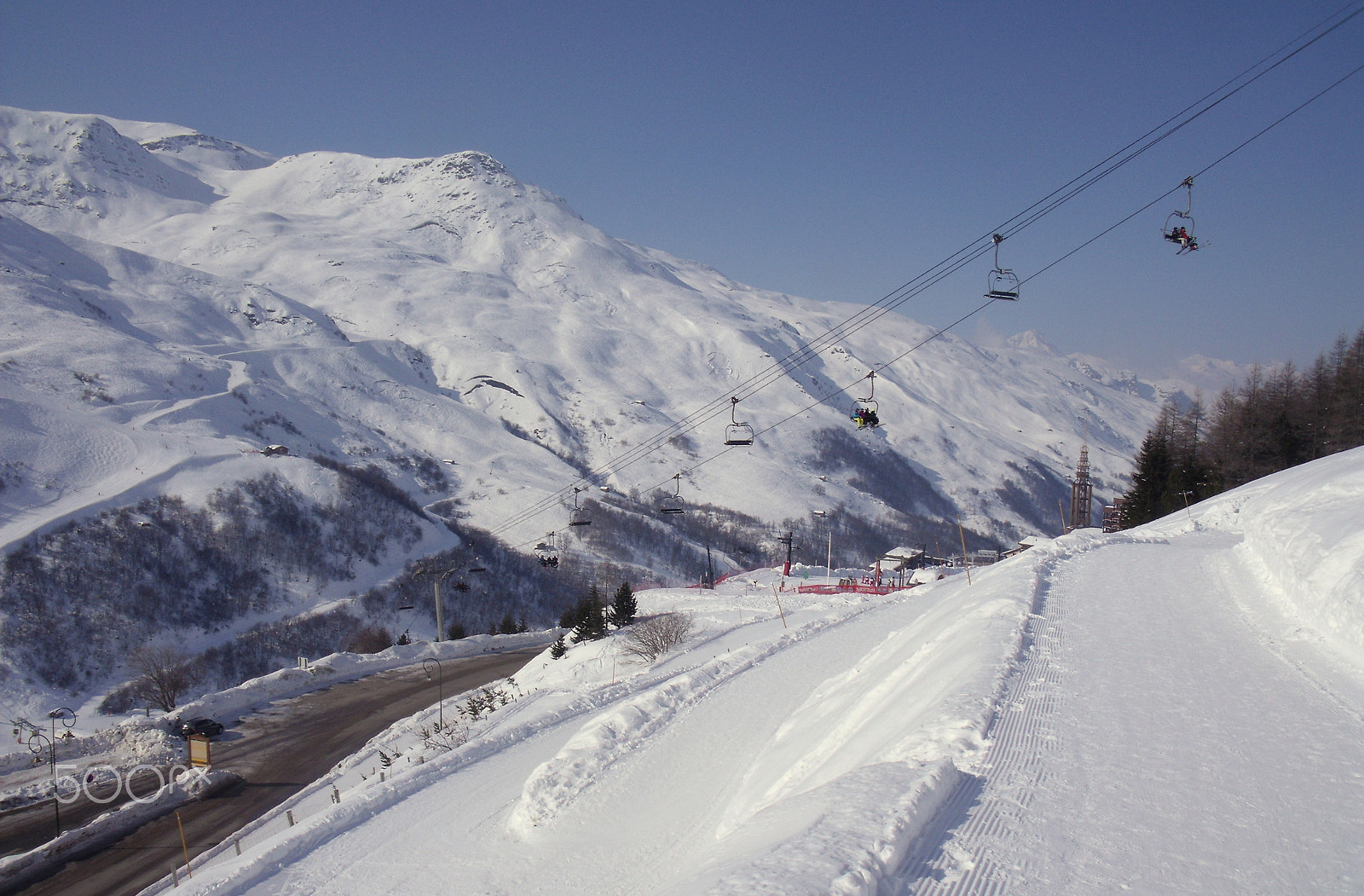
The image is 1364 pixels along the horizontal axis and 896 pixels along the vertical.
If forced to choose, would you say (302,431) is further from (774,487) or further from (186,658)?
(774,487)

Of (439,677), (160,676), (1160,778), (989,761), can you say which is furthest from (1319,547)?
(160,676)

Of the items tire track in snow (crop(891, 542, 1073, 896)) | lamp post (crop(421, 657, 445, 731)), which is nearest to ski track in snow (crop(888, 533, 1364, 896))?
tire track in snow (crop(891, 542, 1073, 896))

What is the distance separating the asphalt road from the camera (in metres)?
18.1

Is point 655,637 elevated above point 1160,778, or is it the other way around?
point 1160,778

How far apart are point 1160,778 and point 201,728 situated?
32878mm

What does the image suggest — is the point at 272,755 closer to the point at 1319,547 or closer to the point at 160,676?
the point at 160,676

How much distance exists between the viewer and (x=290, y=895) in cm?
1055

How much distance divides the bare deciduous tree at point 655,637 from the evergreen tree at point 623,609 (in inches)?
245

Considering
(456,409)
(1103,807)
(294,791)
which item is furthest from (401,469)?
(1103,807)

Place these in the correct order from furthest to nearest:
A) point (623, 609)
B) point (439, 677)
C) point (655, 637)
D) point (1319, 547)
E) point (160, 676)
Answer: point (623, 609) → point (160, 676) → point (439, 677) → point (655, 637) → point (1319, 547)

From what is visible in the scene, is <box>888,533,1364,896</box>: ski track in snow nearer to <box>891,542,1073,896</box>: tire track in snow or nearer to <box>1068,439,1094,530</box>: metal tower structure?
<box>891,542,1073,896</box>: tire track in snow

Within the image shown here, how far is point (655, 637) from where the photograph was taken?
2986 cm

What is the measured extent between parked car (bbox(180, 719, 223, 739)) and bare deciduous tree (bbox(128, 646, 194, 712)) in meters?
8.52

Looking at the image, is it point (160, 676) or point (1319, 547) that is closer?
point (1319, 547)
